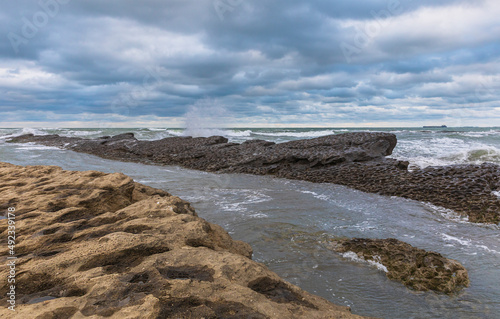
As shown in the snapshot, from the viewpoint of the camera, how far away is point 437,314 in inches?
132

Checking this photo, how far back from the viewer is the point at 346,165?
1326 centimetres

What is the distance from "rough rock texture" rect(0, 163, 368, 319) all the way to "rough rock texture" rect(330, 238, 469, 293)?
72.5 inches

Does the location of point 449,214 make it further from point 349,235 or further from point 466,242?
point 349,235

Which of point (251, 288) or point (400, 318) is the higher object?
point (251, 288)

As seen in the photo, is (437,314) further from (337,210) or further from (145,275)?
(337,210)

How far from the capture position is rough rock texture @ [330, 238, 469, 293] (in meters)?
3.88

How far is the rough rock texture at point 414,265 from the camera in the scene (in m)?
3.88

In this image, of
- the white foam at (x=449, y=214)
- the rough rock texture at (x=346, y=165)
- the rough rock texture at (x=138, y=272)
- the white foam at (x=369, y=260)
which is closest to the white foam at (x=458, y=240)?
the white foam at (x=449, y=214)

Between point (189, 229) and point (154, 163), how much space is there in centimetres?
1589

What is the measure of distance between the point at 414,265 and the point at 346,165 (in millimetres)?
9297

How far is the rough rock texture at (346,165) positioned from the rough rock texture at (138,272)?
22.2ft

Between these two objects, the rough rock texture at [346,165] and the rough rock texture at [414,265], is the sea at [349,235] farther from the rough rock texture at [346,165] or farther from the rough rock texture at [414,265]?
the rough rock texture at [346,165]

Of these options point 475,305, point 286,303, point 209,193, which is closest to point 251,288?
point 286,303

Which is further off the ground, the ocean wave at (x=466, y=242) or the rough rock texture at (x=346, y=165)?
the rough rock texture at (x=346, y=165)
